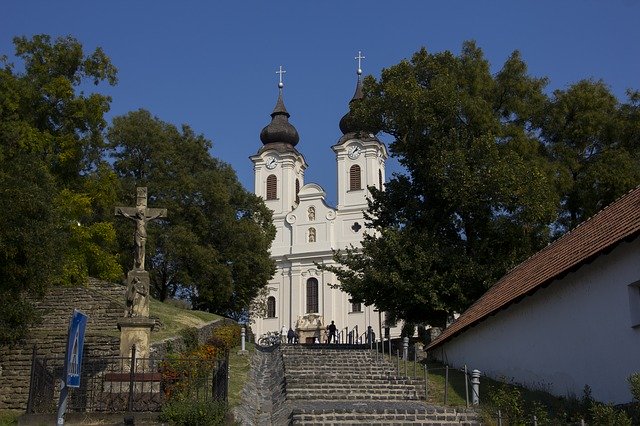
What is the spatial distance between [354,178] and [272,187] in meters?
7.28

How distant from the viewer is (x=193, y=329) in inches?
970

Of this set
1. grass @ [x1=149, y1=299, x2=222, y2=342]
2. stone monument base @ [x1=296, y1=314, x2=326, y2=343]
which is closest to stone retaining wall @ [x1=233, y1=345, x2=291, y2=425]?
grass @ [x1=149, y1=299, x2=222, y2=342]

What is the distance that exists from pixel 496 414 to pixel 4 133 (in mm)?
19874

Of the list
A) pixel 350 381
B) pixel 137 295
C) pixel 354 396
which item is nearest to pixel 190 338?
pixel 350 381

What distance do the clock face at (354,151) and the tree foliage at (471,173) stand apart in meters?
34.9

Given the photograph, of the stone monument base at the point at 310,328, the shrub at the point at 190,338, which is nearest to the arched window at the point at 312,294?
the stone monument base at the point at 310,328

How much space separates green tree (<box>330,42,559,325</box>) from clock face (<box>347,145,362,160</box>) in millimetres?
36206

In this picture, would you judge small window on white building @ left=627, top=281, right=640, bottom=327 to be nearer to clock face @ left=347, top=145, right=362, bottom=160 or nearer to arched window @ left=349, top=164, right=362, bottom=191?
arched window @ left=349, top=164, right=362, bottom=191

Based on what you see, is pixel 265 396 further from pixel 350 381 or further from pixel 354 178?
pixel 354 178

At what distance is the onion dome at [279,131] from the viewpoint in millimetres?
69750

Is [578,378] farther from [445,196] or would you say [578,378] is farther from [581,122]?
[581,122]

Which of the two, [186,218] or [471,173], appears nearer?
[471,173]

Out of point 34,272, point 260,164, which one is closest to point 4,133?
point 34,272

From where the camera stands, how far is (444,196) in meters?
26.0
